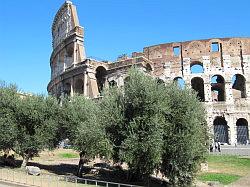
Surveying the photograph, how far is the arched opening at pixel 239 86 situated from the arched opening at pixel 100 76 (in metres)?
17.4

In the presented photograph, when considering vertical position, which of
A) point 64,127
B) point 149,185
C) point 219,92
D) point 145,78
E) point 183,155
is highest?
point 219,92

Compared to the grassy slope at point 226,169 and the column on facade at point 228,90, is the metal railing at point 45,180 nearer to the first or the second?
the grassy slope at point 226,169

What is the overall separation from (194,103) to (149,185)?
5456 millimetres

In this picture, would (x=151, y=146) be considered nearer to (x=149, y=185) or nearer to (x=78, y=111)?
(x=149, y=185)

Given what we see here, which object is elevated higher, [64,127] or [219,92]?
[219,92]

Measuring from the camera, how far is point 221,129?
47094 millimetres

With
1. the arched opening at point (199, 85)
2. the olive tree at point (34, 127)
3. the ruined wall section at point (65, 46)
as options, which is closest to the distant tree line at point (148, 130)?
the olive tree at point (34, 127)

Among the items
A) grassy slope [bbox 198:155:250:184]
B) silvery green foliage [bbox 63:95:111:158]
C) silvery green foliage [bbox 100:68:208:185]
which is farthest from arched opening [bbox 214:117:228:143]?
silvery green foliage [bbox 100:68:208:185]

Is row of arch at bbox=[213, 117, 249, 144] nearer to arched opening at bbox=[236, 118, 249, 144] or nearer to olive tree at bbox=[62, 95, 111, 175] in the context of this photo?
arched opening at bbox=[236, 118, 249, 144]

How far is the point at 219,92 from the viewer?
2127 inches

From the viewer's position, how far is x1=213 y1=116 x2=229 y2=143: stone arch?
152ft

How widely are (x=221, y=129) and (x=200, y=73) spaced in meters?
7.90

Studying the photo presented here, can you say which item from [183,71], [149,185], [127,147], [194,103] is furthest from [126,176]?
[183,71]

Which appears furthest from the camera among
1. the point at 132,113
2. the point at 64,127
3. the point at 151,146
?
the point at 64,127
